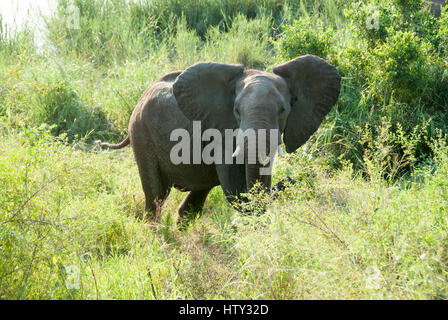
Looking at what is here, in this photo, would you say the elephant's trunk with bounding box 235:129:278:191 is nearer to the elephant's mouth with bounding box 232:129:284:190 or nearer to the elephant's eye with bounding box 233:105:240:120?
the elephant's mouth with bounding box 232:129:284:190

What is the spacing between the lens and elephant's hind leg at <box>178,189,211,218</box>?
231 inches

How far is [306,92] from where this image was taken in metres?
4.91

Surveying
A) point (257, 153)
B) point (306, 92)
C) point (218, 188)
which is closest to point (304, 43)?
point (218, 188)

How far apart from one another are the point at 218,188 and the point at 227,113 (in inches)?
73.4

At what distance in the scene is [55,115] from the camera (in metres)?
9.17

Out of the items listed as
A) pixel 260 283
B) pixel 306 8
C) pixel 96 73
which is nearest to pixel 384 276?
pixel 260 283

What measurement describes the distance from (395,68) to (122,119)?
464cm

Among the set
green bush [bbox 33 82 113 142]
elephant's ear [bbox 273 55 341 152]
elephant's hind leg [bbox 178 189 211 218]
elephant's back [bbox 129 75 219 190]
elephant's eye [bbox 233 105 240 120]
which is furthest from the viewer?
green bush [bbox 33 82 113 142]

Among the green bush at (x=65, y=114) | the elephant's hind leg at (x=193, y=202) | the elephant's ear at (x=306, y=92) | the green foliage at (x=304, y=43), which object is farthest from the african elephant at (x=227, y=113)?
the green bush at (x=65, y=114)

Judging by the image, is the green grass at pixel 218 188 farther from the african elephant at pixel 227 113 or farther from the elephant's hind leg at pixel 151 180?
the african elephant at pixel 227 113

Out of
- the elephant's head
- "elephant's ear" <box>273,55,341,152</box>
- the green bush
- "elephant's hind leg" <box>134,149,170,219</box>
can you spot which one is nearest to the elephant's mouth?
the elephant's head

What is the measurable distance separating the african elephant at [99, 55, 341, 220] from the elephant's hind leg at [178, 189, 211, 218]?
0.21m

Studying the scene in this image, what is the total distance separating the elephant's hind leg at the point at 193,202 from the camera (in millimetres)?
5875
